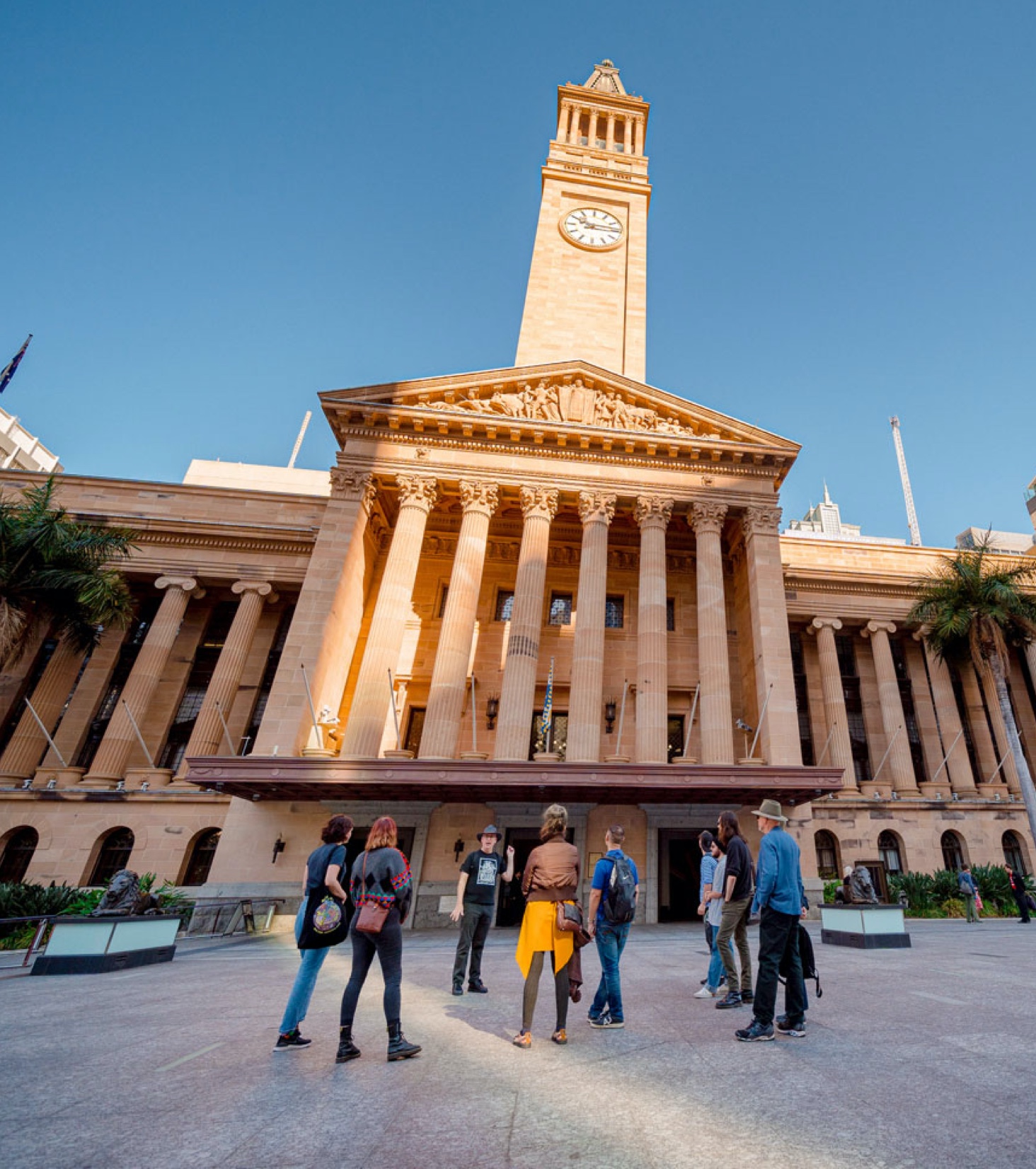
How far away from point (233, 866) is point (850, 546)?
99.8 feet

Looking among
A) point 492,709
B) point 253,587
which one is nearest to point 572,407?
point 492,709

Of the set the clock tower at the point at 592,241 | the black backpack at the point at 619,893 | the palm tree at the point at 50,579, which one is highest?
the clock tower at the point at 592,241

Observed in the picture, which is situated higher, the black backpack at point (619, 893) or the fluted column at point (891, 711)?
the fluted column at point (891, 711)

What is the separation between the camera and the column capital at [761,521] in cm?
2472

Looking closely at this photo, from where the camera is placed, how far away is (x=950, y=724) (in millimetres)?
28844

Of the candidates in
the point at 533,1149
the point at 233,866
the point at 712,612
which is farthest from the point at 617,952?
the point at 712,612

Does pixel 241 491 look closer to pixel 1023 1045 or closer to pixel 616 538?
pixel 616 538

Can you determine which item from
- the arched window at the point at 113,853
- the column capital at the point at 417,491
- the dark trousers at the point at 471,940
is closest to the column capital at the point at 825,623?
the column capital at the point at 417,491

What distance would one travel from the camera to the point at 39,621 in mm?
21438

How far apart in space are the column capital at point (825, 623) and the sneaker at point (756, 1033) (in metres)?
26.4

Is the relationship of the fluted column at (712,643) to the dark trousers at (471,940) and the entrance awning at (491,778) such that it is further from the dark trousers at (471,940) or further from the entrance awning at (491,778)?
the dark trousers at (471,940)

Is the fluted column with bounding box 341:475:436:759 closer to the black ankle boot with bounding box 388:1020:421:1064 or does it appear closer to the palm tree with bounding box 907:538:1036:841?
the black ankle boot with bounding box 388:1020:421:1064

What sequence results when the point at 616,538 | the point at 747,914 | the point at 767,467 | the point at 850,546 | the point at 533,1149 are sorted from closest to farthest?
the point at 533,1149 → the point at 747,914 → the point at 767,467 → the point at 616,538 → the point at 850,546

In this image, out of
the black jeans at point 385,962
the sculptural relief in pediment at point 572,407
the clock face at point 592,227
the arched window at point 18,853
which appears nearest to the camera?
the black jeans at point 385,962
